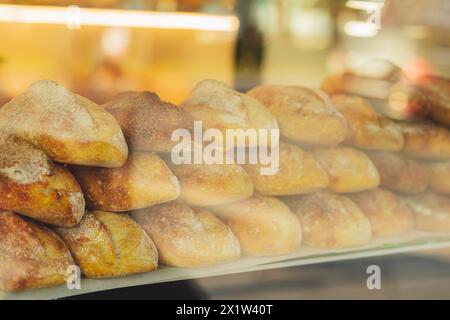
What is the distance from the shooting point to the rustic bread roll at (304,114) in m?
1.80

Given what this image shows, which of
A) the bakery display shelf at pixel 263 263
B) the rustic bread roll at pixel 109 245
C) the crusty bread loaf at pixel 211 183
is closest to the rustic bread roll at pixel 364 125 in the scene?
the bakery display shelf at pixel 263 263

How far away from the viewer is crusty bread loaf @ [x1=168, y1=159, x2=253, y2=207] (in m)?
1.62

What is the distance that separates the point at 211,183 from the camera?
1.64m

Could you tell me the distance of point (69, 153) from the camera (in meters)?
1.45

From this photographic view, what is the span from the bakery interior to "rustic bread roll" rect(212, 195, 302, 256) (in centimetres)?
4

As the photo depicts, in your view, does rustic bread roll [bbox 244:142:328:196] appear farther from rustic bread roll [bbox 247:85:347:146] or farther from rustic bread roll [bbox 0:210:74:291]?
rustic bread roll [bbox 0:210:74:291]

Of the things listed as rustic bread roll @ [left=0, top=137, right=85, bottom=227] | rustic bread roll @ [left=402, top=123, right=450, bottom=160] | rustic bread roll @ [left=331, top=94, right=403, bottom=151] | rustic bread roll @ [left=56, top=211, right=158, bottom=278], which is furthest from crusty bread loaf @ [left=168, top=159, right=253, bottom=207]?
rustic bread roll @ [left=402, top=123, right=450, bottom=160]

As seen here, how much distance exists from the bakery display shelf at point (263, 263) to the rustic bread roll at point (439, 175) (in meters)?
0.17

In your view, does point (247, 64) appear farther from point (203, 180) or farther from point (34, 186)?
point (34, 186)

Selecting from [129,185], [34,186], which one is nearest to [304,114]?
[129,185]

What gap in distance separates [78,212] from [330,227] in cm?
72

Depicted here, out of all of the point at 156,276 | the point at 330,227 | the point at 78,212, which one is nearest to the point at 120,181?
the point at 78,212
